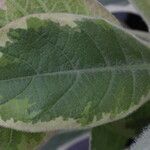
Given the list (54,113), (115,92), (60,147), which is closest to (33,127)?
(54,113)

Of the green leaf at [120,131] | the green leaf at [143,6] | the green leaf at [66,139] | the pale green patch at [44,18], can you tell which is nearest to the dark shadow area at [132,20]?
the green leaf at [66,139]

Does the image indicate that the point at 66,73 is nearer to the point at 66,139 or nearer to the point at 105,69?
the point at 105,69

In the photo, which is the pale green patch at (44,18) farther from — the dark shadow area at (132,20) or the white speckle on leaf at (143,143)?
the dark shadow area at (132,20)

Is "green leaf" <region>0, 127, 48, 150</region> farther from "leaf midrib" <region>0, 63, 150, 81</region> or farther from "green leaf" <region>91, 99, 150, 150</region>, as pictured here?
"green leaf" <region>91, 99, 150, 150</region>

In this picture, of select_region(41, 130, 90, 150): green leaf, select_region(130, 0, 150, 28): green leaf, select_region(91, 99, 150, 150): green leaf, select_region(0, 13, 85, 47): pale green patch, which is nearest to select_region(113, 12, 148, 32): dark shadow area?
select_region(41, 130, 90, 150): green leaf

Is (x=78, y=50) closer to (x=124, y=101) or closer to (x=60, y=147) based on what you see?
(x=124, y=101)
